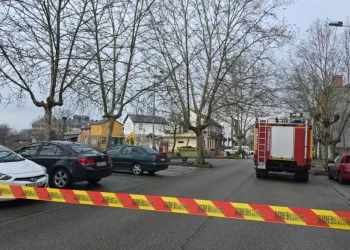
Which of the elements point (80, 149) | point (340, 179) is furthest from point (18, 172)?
point (340, 179)

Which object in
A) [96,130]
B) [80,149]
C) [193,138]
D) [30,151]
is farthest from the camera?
[96,130]

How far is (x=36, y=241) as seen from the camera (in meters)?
5.73

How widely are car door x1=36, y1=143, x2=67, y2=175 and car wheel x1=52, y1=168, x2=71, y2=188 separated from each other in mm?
239

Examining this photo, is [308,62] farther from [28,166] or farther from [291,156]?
[28,166]

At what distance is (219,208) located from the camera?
229 inches

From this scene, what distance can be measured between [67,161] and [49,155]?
75 centimetres

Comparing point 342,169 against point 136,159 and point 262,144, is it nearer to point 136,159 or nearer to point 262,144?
point 262,144

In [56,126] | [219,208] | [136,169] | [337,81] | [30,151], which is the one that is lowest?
[136,169]

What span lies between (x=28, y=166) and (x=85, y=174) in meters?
2.36

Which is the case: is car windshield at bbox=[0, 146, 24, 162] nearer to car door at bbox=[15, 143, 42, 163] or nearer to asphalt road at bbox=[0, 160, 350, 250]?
asphalt road at bbox=[0, 160, 350, 250]

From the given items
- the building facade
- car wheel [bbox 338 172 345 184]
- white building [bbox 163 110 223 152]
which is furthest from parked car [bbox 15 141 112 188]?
white building [bbox 163 110 223 152]

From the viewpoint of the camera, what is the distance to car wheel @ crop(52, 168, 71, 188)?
11.2m

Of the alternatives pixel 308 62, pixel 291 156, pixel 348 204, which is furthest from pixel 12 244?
pixel 308 62

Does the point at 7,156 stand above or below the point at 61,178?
above
